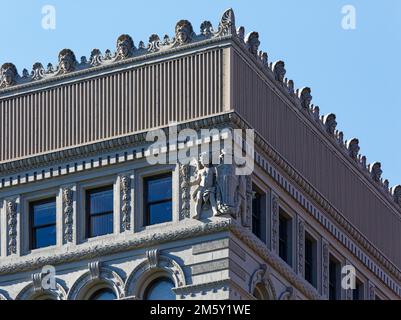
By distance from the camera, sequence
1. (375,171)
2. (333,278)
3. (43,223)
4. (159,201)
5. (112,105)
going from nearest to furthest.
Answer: (159,201), (112,105), (43,223), (333,278), (375,171)

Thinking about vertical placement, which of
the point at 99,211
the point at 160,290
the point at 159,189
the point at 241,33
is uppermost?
the point at 241,33

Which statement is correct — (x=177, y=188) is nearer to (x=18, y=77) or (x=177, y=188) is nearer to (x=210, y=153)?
(x=210, y=153)

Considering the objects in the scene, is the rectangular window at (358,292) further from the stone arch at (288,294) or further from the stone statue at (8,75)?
the stone statue at (8,75)

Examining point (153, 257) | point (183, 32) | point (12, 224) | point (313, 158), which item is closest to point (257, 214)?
point (153, 257)

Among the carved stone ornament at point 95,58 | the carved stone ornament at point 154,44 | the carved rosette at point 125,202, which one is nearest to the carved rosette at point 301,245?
the carved rosette at point 125,202

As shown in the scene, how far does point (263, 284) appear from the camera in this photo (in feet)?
306

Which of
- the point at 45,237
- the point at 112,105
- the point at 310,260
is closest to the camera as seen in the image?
the point at 112,105

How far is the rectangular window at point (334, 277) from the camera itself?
10056 centimetres

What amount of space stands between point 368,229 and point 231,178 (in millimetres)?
13312

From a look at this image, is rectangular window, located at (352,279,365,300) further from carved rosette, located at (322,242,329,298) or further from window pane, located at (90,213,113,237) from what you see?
window pane, located at (90,213,113,237)

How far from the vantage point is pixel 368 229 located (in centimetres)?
10350

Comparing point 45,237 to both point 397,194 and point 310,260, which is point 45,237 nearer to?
point 310,260

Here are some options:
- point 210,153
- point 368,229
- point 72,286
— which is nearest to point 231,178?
point 210,153

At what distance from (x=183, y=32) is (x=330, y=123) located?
935 centimetres
